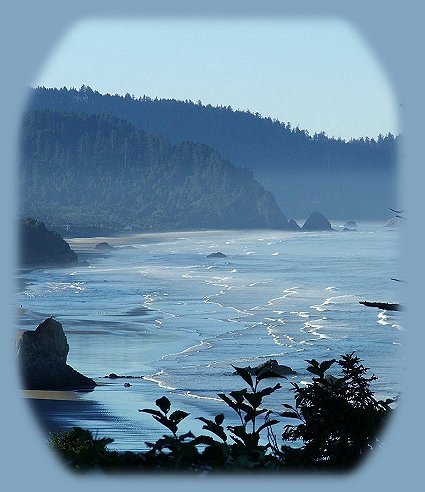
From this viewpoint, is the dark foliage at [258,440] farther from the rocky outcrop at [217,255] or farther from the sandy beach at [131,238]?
the rocky outcrop at [217,255]

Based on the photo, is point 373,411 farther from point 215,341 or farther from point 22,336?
point 215,341

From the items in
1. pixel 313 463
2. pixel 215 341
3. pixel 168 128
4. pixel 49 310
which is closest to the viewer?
pixel 313 463

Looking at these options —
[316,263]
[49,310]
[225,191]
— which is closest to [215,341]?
[49,310]

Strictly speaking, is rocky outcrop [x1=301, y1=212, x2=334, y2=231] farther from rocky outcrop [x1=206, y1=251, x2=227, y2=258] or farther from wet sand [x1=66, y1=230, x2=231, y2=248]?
rocky outcrop [x1=206, y1=251, x2=227, y2=258]

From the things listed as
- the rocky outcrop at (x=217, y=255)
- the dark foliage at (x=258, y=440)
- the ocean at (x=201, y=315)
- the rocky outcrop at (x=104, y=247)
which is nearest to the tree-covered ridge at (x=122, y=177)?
the ocean at (x=201, y=315)

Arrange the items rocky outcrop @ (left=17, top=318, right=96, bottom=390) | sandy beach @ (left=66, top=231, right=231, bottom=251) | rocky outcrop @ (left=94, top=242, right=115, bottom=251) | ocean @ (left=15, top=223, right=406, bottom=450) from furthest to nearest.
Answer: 1. rocky outcrop @ (left=94, top=242, right=115, bottom=251)
2. sandy beach @ (left=66, top=231, right=231, bottom=251)
3. rocky outcrop @ (left=17, top=318, right=96, bottom=390)
4. ocean @ (left=15, top=223, right=406, bottom=450)

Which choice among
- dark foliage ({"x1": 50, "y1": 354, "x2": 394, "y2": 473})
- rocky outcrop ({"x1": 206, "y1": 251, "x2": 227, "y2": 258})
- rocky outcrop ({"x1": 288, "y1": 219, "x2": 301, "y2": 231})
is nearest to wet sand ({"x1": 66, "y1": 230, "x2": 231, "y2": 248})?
rocky outcrop ({"x1": 206, "y1": 251, "x2": 227, "y2": 258})

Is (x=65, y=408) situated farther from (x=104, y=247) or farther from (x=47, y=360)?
(x=104, y=247)
